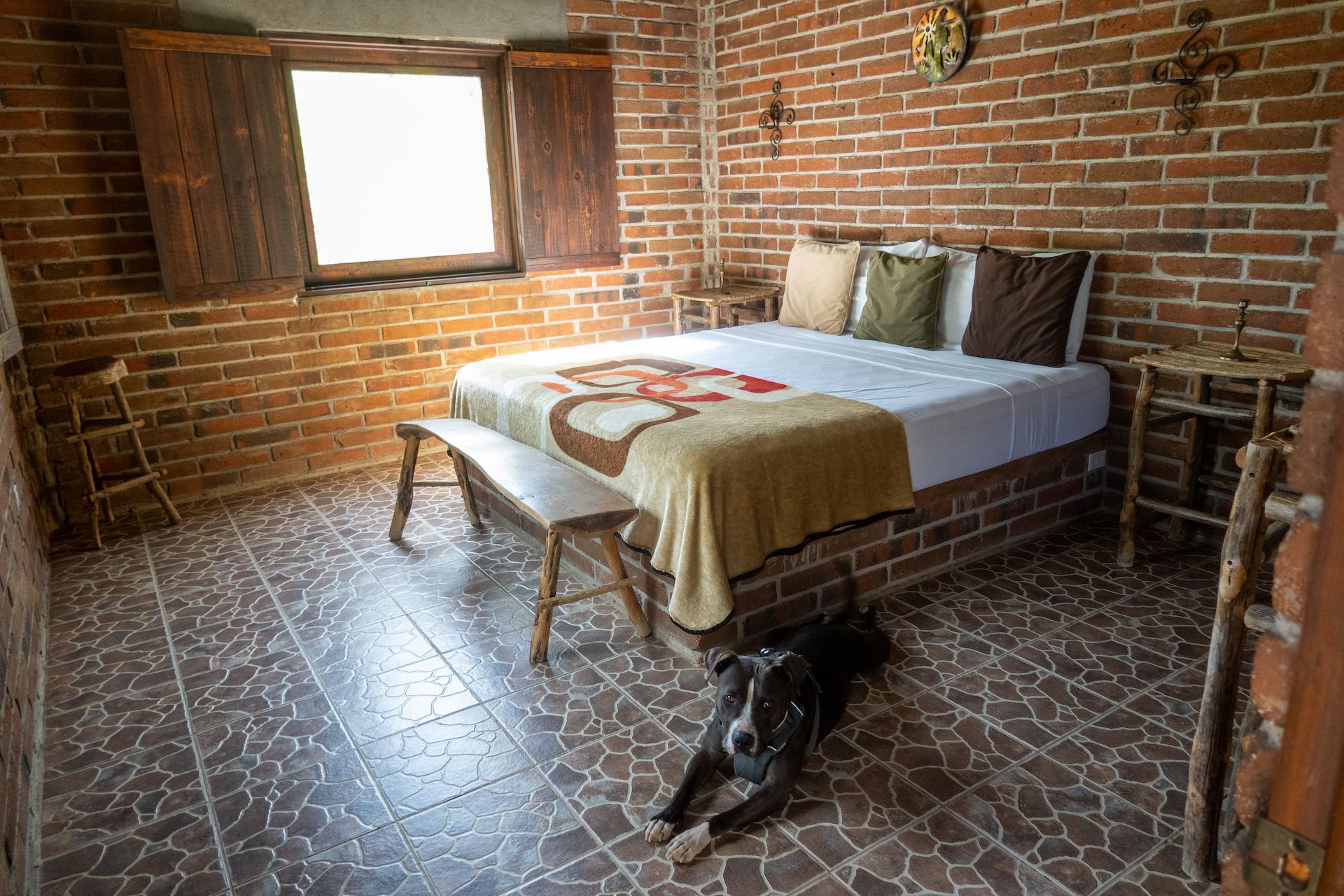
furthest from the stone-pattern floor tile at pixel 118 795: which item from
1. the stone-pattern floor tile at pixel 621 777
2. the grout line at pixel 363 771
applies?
the stone-pattern floor tile at pixel 621 777

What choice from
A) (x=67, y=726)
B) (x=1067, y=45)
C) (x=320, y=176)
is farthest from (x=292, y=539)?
(x=1067, y=45)

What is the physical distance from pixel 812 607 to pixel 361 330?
9.78 feet

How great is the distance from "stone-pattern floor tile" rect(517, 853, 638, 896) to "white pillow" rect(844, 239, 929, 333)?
294cm

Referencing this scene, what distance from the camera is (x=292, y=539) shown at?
3564 mm

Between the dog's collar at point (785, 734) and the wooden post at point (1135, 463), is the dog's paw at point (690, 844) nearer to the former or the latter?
the dog's collar at point (785, 734)

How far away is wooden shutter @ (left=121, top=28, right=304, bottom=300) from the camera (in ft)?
11.9

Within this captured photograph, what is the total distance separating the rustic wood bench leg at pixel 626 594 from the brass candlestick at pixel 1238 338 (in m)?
2.13

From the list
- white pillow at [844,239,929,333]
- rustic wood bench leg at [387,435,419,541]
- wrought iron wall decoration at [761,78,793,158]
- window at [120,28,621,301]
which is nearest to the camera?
rustic wood bench leg at [387,435,419,541]

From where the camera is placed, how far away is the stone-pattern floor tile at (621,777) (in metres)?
1.88

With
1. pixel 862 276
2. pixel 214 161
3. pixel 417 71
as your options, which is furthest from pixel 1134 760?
pixel 417 71

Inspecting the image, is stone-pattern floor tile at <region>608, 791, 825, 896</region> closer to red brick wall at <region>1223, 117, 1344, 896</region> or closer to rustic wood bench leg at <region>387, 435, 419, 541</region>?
red brick wall at <region>1223, 117, 1344, 896</region>

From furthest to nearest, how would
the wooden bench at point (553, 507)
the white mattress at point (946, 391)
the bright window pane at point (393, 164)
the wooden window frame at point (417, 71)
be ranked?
the bright window pane at point (393, 164), the wooden window frame at point (417, 71), the white mattress at point (946, 391), the wooden bench at point (553, 507)

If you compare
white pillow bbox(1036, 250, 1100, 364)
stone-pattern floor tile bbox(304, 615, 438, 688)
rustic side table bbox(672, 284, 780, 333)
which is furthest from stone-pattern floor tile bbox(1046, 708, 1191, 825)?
rustic side table bbox(672, 284, 780, 333)

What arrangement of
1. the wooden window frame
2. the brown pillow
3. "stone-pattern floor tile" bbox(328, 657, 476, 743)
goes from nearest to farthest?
"stone-pattern floor tile" bbox(328, 657, 476, 743)
the brown pillow
the wooden window frame
